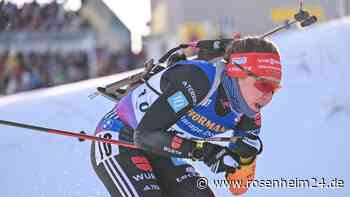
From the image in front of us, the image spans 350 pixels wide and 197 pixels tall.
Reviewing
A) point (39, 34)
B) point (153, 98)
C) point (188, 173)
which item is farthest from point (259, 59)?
point (39, 34)

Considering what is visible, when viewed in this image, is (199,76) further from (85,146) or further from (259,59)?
(85,146)

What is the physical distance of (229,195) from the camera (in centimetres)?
362

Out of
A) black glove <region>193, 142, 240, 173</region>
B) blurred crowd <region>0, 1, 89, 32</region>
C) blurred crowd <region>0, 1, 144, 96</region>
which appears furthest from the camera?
blurred crowd <region>0, 1, 144, 96</region>

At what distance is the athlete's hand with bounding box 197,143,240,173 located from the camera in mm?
2314

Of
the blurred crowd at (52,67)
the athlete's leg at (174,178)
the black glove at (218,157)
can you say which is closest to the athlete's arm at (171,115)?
the black glove at (218,157)

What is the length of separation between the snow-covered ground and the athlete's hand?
1.14 m

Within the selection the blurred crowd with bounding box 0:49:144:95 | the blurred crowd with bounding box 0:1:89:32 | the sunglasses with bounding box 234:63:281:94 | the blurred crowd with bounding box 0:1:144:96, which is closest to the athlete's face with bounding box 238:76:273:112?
the sunglasses with bounding box 234:63:281:94

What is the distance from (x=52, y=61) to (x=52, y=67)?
0.22 m

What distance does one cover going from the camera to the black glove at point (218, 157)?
2.30m

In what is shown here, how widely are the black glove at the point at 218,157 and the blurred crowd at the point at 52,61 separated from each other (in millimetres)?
7116

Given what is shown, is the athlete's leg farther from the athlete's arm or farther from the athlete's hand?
the athlete's arm

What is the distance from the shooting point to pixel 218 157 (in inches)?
92.9

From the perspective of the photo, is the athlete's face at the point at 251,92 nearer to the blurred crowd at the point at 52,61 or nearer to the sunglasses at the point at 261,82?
the sunglasses at the point at 261,82

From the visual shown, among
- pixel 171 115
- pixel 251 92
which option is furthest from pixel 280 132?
pixel 171 115
